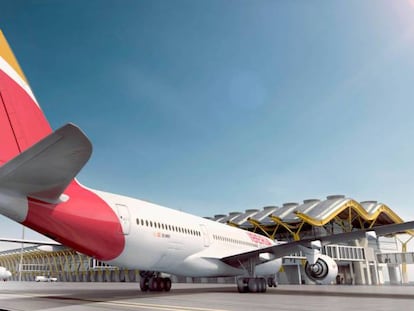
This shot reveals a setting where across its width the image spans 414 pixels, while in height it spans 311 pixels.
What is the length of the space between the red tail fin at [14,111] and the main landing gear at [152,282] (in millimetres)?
10661

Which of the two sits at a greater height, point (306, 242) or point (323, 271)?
point (306, 242)

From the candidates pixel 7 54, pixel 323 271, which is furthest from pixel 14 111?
A: pixel 323 271

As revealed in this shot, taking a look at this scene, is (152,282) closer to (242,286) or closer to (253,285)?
(242,286)

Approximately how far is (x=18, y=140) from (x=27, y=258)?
98351mm

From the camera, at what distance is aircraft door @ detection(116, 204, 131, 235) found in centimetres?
1338

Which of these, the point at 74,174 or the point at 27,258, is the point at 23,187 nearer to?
the point at 74,174

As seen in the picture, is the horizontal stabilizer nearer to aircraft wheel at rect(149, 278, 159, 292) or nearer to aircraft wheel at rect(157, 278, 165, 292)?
→ aircraft wheel at rect(149, 278, 159, 292)

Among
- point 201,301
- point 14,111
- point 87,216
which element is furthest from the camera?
point 201,301

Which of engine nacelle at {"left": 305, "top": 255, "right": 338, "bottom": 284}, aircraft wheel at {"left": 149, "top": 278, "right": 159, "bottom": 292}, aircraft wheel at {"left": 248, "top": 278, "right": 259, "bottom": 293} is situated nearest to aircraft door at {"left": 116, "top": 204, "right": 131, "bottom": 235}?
aircraft wheel at {"left": 149, "top": 278, "right": 159, "bottom": 292}

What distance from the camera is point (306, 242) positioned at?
16.2 m

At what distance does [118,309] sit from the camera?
30.9 feet

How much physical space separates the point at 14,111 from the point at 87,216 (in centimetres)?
402

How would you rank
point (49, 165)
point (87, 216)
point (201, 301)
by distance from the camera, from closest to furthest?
1. point (49, 165)
2. point (87, 216)
3. point (201, 301)

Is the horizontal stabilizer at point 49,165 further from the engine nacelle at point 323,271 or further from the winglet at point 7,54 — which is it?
the engine nacelle at point 323,271
